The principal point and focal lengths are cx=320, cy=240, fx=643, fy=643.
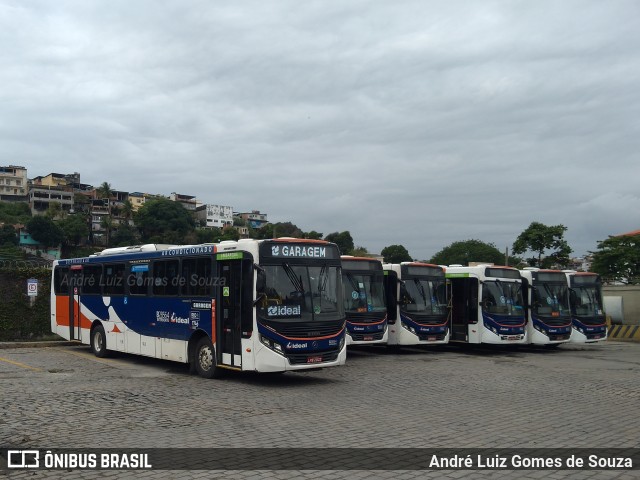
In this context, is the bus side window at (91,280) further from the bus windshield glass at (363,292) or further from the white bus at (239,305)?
the bus windshield glass at (363,292)

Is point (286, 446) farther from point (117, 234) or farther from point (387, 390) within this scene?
point (117, 234)

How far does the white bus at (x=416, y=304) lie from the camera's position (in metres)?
20.4

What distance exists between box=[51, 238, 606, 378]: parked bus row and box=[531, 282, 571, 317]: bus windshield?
4 cm

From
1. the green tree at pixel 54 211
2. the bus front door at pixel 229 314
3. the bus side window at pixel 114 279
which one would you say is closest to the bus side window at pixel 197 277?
the bus front door at pixel 229 314

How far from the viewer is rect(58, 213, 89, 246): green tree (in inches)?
4646

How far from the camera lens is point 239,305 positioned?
13.2 meters

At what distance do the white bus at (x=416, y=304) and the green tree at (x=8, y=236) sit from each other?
100 m

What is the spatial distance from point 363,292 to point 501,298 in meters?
5.25

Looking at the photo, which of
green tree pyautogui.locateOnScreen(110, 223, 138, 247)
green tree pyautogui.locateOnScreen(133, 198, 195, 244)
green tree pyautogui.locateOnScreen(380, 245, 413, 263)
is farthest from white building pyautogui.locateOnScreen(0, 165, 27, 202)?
green tree pyautogui.locateOnScreen(380, 245, 413, 263)

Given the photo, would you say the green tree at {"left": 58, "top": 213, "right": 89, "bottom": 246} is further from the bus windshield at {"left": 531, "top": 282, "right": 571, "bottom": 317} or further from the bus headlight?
the bus headlight

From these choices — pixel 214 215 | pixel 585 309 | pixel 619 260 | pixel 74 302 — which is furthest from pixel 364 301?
pixel 214 215

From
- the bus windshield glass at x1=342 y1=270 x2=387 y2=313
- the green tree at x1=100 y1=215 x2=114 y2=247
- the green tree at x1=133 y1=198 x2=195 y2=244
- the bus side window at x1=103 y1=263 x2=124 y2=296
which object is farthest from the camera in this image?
the green tree at x1=100 y1=215 x2=114 y2=247

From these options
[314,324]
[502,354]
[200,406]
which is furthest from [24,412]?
[502,354]

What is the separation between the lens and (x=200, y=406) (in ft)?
34.2
